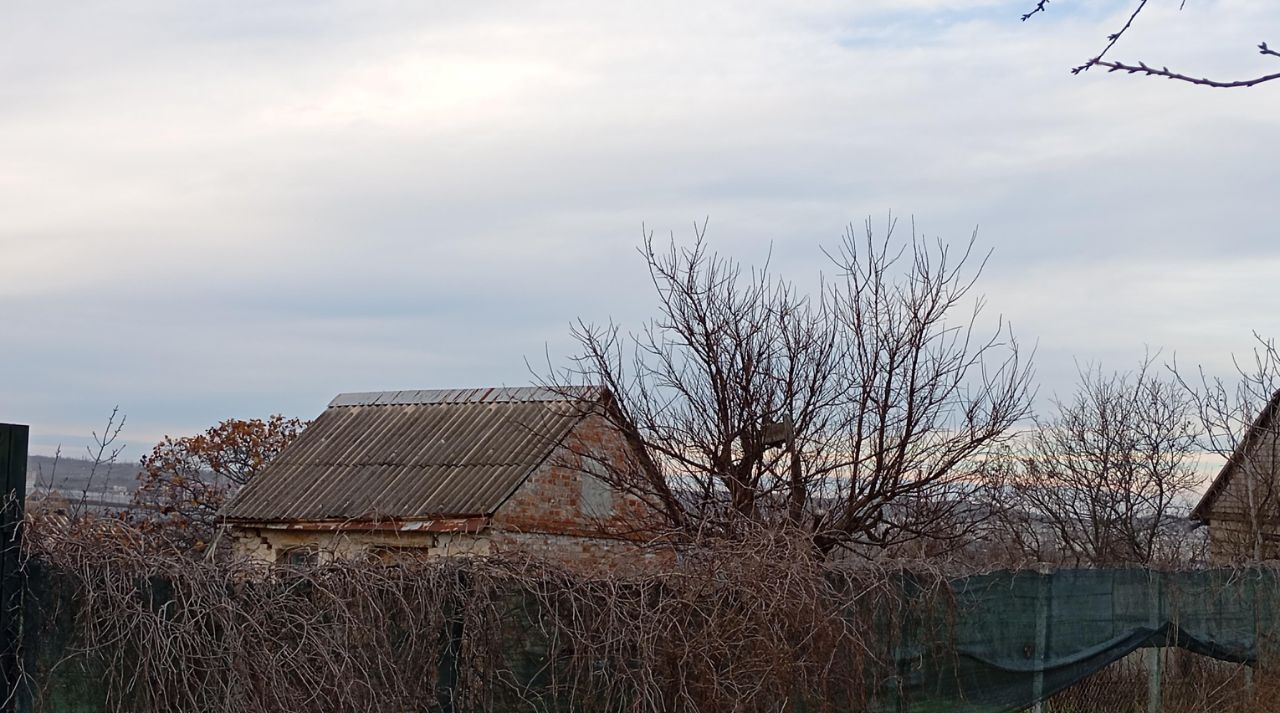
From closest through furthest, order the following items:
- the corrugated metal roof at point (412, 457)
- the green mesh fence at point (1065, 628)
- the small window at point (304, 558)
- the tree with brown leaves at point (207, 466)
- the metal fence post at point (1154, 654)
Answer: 1. the small window at point (304, 558)
2. the green mesh fence at point (1065, 628)
3. the metal fence post at point (1154, 654)
4. the corrugated metal roof at point (412, 457)
5. the tree with brown leaves at point (207, 466)

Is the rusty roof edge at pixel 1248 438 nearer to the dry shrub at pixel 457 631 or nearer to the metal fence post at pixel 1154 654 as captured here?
the metal fence post at pixel 1154 654

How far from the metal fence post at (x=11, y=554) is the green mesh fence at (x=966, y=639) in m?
0.06

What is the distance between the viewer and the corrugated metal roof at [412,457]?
54.7ft

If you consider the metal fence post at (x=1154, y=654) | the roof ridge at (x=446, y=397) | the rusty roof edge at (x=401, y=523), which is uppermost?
the roof ridge at (x=446, y=397)

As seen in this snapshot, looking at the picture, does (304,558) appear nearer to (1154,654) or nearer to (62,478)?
(62,478)

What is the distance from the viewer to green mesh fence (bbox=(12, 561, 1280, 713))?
561cm

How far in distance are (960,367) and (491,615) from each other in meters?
6.64

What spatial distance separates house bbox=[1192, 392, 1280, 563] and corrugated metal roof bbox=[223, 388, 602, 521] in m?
9.29

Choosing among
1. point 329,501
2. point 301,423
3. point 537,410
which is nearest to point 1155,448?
point 537,410

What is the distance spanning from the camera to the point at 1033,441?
946 inches

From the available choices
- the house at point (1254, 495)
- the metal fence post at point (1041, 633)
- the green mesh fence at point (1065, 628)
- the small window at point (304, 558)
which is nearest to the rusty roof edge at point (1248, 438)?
the house at point (1254, 495)

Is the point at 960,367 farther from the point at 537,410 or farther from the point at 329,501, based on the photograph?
the point at 329,501

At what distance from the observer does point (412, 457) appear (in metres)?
18.3

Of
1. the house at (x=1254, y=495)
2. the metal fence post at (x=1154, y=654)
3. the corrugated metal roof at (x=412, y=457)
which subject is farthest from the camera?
the house at (x=1254, y=495)
